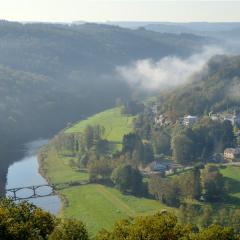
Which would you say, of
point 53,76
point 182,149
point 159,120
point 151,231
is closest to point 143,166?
point 182,149

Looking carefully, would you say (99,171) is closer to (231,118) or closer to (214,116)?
(231,118)

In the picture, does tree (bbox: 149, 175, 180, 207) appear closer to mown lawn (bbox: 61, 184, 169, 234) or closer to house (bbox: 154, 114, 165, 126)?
mown lawn (bbox: 61, 184, 169, 234)

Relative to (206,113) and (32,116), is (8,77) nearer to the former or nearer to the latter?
(32,116)

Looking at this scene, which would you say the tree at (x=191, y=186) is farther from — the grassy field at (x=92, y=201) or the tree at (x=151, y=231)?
the tree at (x=151, y=231)

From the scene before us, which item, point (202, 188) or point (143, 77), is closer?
point (202, 188)

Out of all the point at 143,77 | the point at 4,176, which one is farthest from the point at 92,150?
the point at 143,77

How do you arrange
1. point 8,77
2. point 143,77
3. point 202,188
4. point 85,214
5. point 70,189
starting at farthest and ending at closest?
point 143,77, point 8,77, point 70,189, point 202,188, point 85,214
